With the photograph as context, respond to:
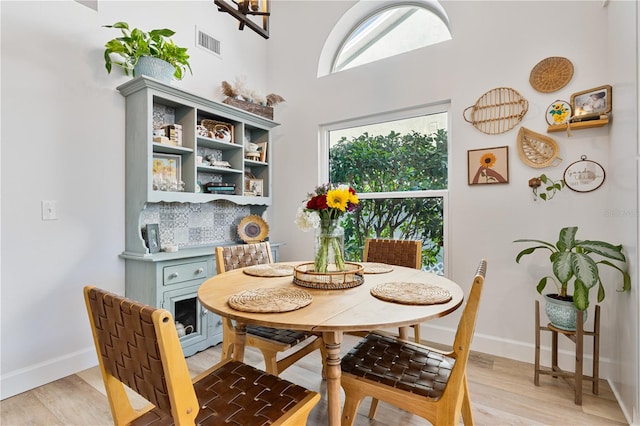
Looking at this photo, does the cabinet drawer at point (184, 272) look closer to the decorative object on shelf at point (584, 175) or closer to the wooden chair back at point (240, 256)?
the wooden chair back at point (240, 256)

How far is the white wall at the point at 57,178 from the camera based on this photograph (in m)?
1.92

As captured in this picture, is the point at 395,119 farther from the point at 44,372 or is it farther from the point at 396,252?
the point at 44,372

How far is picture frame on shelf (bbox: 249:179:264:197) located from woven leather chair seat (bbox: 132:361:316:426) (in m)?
2.19

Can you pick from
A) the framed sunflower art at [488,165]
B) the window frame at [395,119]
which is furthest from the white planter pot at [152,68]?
the framed sunflower art at [488,165]

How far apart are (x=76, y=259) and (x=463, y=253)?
2.82 meters

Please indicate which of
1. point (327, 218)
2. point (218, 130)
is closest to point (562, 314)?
point (327, 218)

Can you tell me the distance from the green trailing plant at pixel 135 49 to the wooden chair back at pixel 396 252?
78.8 inches

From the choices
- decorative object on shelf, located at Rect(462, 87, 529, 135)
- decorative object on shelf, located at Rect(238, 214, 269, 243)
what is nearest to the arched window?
decorative object on shelf, located at Rect(462, 87, 529, 135)

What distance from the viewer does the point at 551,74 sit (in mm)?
2209

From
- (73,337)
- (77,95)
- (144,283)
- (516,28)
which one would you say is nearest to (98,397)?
(73,337)

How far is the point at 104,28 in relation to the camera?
232 cm

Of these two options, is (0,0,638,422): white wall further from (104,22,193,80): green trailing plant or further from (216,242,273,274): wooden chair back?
(216,242,273,274): wooden chair back

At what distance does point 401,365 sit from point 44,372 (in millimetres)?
2217

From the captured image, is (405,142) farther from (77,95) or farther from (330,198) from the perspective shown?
(77,95)
